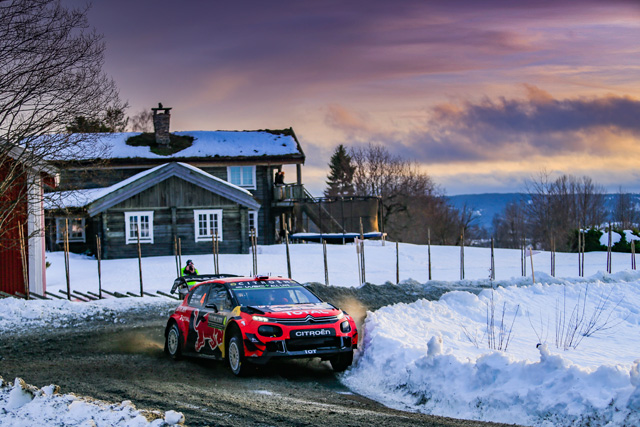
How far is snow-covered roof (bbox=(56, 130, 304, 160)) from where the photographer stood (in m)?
47.6

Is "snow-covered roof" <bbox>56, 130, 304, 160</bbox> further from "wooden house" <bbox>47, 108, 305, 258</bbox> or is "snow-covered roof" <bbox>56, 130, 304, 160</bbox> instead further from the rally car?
the rally car

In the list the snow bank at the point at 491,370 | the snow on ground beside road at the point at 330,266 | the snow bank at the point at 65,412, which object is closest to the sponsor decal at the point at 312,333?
the snow bank at the point at 491,370

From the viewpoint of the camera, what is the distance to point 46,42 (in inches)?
787

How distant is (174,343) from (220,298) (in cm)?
178

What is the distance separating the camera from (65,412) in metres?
7.37

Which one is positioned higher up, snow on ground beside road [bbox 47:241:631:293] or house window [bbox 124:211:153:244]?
house window [bbox 124:211:153:244]

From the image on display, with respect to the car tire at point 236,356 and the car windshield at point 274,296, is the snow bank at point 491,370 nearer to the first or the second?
the car windshield at point 274,296

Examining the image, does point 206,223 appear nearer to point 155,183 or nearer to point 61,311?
point 155,183

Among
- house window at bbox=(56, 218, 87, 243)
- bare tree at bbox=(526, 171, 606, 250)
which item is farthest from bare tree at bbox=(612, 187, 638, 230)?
house window at bbox=(56, 218, 87, 243)

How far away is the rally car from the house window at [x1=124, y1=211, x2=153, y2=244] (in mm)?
28218

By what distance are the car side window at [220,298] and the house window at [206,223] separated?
94.3ft

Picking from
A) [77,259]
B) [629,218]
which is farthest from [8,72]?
[629,218]

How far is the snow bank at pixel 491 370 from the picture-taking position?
7.90 m

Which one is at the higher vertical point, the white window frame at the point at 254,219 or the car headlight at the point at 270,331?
the white window frame at the point at 254,219
